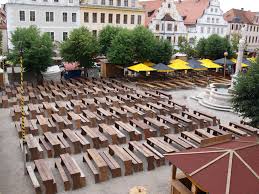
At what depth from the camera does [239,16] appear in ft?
204

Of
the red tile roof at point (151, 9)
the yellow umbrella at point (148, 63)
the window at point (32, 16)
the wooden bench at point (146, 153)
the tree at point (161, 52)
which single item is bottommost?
the wooden bench at point (146, 153)

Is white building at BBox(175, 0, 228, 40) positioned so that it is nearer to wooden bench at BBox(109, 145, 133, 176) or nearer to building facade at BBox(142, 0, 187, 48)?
building facade at BBox(142, 0, 187, 48)

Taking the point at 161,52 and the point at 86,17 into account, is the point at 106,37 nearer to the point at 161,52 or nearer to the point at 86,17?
the point at 161,52

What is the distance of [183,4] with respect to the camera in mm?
56688

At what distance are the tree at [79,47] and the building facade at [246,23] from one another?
1479 inches

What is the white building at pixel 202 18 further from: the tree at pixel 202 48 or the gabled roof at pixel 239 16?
the tree at pixel 202 48

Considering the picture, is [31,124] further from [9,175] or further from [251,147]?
[251,147]

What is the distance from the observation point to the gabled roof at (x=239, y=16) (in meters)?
60.6

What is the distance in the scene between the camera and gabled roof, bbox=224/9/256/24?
199 ft

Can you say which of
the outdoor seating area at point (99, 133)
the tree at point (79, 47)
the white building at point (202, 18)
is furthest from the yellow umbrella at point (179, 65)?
the white building at point (202, 18)

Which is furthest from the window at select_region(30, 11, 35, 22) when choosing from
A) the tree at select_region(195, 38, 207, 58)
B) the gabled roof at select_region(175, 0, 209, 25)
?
the gabled roof at select_region(175, 0, 209, 25)

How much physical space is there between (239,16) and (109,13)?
3241 cm

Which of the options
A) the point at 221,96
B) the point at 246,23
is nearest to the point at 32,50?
the point at 221,96

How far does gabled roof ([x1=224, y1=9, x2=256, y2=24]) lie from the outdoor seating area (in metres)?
42.3
